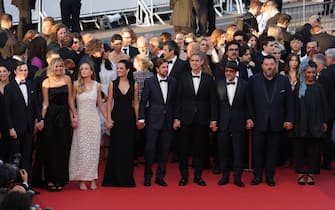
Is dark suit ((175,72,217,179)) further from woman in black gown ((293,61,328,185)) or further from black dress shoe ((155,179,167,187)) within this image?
woman in black gown ((293,61,328,185))

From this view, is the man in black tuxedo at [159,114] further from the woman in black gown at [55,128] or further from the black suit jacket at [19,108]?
the black suit jacket at [19,108]

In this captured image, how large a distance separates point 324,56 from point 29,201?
7.67m

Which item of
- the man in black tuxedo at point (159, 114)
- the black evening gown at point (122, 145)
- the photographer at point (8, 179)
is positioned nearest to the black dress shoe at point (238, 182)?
the man in black tuxedo at point (159, 114)

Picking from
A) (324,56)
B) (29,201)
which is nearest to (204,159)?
(324,56)

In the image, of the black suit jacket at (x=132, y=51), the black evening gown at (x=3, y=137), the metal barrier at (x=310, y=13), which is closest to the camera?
the black evening gown at (x=3, y=137)

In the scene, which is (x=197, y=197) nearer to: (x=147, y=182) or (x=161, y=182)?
(x=161, y=182)

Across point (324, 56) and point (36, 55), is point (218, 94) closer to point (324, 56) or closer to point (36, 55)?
point (324, 56)

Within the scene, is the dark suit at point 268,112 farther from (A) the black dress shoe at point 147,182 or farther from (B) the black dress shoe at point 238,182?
(A) the black dress shoe at point 147,182

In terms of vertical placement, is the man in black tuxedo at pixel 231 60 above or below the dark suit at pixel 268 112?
above

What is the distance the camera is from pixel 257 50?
15.0m

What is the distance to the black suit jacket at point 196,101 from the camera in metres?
12.0

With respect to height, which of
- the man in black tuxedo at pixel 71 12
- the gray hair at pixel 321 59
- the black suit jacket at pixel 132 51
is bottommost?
the gray hair at pixel 321 59

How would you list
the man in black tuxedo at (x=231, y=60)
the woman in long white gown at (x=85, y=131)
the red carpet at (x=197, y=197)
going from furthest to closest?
1. the man in black tuxedo at (x=231, y=60)
2. the woman in long white gown at (x=85, y=131)
3. the red carpet at (x=197, y=197)

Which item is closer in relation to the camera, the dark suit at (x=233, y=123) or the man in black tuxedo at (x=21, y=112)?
the man in black tuxedo at (x=21, y=112)
